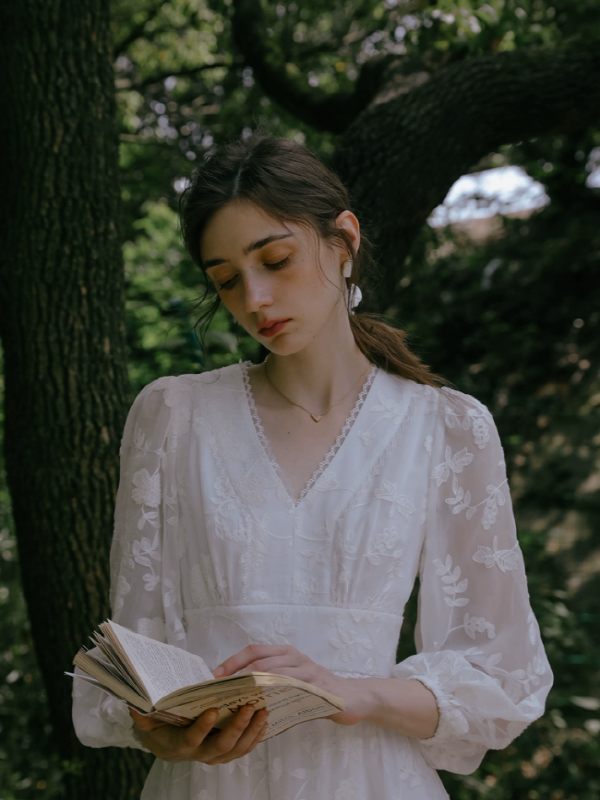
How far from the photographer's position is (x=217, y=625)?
58.2 inches

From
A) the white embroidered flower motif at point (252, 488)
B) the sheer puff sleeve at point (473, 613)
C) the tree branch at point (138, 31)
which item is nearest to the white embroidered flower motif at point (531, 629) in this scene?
the sheer puff sleeve at point (473, 613)

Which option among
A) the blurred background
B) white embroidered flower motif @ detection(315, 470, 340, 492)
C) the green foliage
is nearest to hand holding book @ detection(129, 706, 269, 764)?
white embroidered flower motif @ detection(315, 470, 340, 492)

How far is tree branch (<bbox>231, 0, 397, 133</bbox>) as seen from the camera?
309cm

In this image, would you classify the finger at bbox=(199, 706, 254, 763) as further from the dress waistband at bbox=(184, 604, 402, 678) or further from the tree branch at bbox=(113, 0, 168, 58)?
the tree branch at bbox=(113, 0, 168, 58)

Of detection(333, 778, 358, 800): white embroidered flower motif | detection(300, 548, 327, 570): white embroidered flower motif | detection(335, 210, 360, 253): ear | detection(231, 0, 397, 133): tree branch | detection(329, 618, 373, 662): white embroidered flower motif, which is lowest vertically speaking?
detection(333, 778, 358, 800): white embroidered flower motif

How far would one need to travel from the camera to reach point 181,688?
1070mm

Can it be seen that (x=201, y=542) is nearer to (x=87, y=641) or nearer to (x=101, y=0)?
(x=87, y=641)

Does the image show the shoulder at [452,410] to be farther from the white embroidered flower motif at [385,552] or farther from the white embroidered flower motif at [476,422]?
the white embroidered flower motif at [385,552]

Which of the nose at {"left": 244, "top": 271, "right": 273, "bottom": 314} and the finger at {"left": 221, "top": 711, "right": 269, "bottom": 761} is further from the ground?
the nose at {"left": 244, "top": 271, "right": 273, "bottom": 314}

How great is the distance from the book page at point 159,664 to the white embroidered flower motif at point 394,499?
1.50 feet

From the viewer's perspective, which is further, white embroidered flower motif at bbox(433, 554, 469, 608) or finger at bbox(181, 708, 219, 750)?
white embroidered flower motif at bbox(433, 554, 469, 608)

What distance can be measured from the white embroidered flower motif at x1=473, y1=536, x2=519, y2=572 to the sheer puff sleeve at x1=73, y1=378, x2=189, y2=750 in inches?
22.9

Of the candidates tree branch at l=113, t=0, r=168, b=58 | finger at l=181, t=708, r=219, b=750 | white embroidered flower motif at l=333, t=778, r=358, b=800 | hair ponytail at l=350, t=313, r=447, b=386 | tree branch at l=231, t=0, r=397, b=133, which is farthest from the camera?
tree branch at l=113, t=0, r=168, b=58

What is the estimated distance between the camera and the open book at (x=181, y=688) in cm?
107
